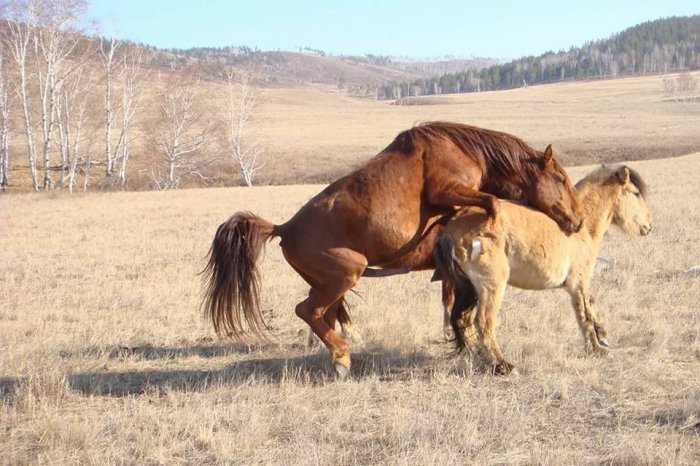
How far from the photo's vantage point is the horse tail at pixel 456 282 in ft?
18.8

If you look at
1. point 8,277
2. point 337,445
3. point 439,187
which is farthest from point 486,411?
point 8,277

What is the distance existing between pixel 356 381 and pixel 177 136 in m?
33.6

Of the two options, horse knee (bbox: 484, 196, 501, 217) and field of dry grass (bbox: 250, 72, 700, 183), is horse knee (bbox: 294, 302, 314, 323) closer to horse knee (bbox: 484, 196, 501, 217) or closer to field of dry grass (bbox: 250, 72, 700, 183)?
horse knee (bbox: 484, 196, 501, 217)

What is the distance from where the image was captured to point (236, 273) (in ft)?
20.4

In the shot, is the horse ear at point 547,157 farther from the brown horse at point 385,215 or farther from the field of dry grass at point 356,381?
the field of dry grass at point 356,381

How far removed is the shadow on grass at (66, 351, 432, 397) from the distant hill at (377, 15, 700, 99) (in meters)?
153

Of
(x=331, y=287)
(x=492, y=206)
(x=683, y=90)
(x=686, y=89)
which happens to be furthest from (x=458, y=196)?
(x=683, y=90)

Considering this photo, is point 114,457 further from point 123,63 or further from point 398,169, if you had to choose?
point 123,63

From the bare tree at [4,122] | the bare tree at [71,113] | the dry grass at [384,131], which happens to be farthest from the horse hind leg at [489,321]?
the bare tree at [4,122]

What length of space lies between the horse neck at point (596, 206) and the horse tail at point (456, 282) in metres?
1.44

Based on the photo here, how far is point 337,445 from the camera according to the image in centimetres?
439

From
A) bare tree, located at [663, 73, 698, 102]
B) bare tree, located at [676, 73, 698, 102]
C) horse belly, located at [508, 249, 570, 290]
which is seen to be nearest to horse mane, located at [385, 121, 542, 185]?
horse belly, located at [508, 249, 570, 290]

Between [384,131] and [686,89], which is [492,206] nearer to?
[384,131]

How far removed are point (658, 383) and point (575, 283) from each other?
48.4 inches
